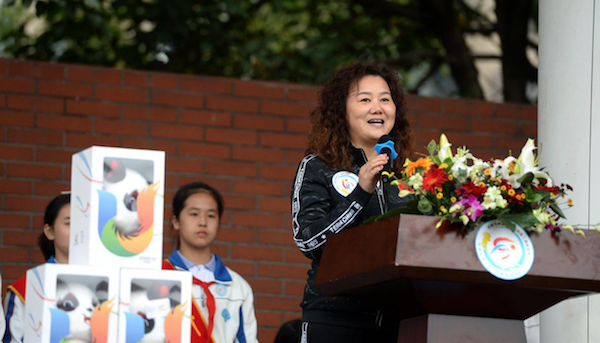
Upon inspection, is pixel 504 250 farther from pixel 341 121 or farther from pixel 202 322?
pixel 202 322

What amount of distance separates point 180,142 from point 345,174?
3079 mm

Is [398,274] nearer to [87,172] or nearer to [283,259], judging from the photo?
[87,172]

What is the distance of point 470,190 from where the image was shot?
2775mm

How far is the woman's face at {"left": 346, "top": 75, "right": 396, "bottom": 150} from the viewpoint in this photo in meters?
3.56

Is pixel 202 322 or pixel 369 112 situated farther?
pixel 202 322

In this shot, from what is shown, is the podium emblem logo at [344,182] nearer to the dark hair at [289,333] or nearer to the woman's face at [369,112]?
the woman's face at [369,112]

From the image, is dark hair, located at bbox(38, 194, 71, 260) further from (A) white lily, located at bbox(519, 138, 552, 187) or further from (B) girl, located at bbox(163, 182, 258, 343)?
(A) white lily, located at bbox(519, 138, 552, 187)

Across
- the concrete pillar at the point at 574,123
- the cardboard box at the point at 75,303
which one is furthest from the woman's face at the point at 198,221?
the cardboard box at the point at 75,303

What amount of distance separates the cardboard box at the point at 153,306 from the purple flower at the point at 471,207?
3.59 feet

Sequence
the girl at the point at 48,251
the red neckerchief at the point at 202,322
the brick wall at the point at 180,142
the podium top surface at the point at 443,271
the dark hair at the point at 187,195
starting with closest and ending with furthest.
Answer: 1. the podium top surface at the point at 443,271
2. the girl at the point at 48,251
3. the red neckerchief at the point at 202,322
4. the dark hair at the point at 187,195
5. the brick wall at the point at 180,142

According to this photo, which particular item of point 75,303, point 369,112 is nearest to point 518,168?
point 369,112

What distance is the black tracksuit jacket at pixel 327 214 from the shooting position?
3.17 m

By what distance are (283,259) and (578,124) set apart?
8.50 feet

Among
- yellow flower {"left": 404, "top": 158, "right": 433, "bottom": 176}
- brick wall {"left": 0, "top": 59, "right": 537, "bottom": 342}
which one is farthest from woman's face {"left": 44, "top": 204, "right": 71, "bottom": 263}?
yellow flower {"left": 404, "top": 158, "right": 433, "bottom": 176}
